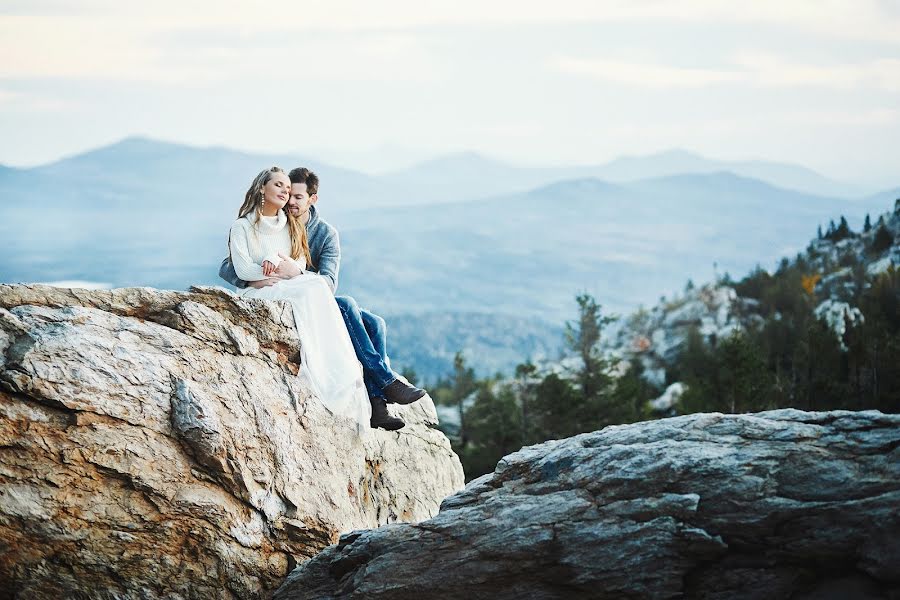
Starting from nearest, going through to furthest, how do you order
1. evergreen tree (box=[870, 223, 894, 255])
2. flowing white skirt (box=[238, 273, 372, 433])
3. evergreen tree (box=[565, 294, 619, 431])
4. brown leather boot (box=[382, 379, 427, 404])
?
1. flowing white skirt (box=[238, 273, 372, 433])
2. brown leather boot (box=[382, 379, 427, 404])
3. evergreen tree (box=[565, 294, 619, 431])
4. evergreen tree (box=[870, 223, 894, 255])

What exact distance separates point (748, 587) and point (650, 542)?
903mm

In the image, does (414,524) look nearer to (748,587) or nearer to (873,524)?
(748,587)

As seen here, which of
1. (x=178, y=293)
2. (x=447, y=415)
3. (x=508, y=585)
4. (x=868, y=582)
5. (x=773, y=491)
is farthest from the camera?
(x=447, y=415)

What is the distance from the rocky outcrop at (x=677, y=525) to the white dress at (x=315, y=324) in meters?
2.10

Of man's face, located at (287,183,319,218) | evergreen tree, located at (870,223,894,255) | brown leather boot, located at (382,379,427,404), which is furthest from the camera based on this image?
evergreen tree, located at (870,223,894,255)

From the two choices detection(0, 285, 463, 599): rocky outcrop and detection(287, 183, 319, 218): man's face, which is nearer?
detection(0, 285, 463, 599): rocky outcrop

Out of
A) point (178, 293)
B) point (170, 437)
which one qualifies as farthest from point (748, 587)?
point (178, 293)

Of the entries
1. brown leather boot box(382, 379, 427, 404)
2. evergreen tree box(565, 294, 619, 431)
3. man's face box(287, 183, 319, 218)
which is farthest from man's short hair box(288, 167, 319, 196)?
evergreen tree box(565, 294, 619, 431)

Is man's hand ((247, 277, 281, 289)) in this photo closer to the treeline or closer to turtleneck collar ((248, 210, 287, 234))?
turtleneck collar ((248, 210, 287, 234))

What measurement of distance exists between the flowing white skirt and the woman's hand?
0.31 feet

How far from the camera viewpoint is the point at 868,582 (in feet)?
26.1

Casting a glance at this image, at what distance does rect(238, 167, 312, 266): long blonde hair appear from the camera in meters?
11.8

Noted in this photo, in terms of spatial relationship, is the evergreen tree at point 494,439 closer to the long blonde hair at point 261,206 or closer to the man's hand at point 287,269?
the long blonde hair at point 261,206

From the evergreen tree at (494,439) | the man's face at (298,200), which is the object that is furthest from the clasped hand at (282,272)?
the evergreen tree at (494,439)
